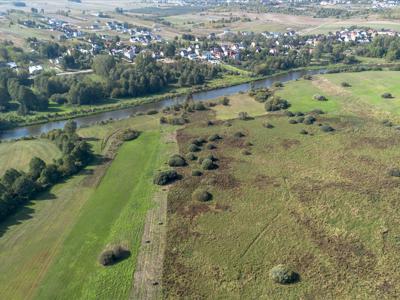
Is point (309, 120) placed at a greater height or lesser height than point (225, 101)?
greater

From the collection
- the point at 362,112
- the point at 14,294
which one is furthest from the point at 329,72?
the point at 14,294

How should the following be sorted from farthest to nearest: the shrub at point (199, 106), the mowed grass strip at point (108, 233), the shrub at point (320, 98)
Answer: the shrub at point (320, 98)
the shrub at point (199, 106)
the mowed grass strip at point (108, 233)

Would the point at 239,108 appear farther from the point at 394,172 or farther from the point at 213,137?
the point at 394,172

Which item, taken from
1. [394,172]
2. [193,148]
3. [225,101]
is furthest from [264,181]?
[225,101]

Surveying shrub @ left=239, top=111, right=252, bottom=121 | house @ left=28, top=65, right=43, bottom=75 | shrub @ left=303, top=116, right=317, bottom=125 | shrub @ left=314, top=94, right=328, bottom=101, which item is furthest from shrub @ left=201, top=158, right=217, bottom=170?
house @ left=28, top=65, right=43, bottom=75

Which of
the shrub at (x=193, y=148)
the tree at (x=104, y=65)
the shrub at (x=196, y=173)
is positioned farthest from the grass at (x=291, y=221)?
the tree at (x=104, y=65)

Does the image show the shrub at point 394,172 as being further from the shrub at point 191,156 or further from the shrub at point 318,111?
the shrub at point 318,111

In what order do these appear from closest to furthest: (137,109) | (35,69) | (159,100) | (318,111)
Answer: (318,111) < (137,109) < (159,100) < (35,69)
